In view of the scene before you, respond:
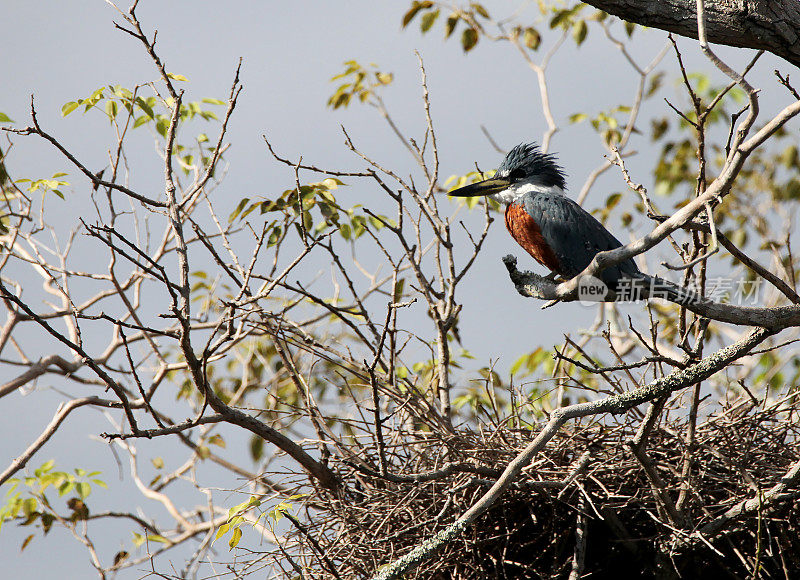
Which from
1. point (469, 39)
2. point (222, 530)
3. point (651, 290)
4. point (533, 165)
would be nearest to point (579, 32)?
point (469, 39)

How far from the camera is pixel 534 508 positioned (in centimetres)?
323

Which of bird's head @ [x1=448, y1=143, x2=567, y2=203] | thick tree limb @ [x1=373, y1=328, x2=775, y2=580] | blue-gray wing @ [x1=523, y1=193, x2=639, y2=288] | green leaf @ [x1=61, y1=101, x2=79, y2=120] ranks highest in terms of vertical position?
green leaf @ [x1=61, y1=101, x2=79, y2=120]

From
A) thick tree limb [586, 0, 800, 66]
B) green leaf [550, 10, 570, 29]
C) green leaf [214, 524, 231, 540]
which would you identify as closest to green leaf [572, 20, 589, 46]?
green leaf [550, 10, 570, 29]

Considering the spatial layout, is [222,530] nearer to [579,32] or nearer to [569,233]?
[569,233]

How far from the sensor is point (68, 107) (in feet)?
12.5

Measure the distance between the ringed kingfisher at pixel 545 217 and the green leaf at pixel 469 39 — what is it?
93.7 inches

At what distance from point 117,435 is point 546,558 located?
1.78 m

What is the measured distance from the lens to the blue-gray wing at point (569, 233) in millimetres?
3773

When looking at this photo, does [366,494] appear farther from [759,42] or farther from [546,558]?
[759,42]

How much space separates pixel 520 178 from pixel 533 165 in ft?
0.36

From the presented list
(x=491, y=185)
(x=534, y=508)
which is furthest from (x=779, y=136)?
(x=534, y=508)

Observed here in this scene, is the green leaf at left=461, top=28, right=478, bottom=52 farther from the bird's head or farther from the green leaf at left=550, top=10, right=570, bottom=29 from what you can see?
the bird's head

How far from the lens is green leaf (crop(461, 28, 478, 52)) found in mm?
6504

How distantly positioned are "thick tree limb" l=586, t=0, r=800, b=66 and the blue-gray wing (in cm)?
117
